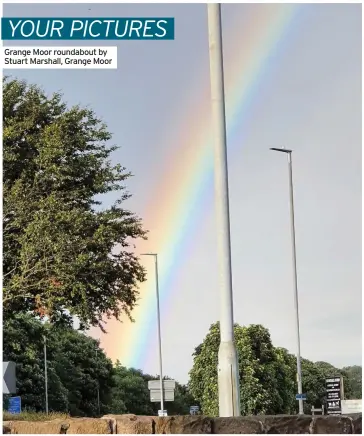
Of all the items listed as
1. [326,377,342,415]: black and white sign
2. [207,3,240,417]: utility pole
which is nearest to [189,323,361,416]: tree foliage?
[326,377,342,415]: black and white sign

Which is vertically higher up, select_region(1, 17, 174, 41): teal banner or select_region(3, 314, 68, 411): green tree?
select_region(1, 17, 174, 41): teal banner

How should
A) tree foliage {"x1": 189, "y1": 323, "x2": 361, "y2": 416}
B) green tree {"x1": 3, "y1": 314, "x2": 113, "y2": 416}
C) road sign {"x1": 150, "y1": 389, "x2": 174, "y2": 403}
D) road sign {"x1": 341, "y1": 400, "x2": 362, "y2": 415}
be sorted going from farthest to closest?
tree foliage {"x1": 189, "y1": 323, "x2": 361, "y2": 416} < green tree {"x1": 3, "y1": 314, "x2": 113, "y2": 416} < road sign {"x1": 150, "y1": 389, "x2": 174, "y2": 403} < road sign {"x1": 341, "y1": 400, "x2": 362, "y2": 415}

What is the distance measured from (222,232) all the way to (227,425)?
3.47 metres

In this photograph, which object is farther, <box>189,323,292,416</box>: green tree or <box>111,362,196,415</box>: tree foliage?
<box>111,362,196,415</box>: tree foliage

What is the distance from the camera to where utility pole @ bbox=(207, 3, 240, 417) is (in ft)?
43.7

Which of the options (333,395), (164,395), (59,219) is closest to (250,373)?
(164,395)

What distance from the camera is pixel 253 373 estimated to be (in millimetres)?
68812

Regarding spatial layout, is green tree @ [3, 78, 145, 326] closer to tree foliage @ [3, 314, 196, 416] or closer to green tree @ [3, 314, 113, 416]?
tree foliage @ [3, 314, 196, 416]

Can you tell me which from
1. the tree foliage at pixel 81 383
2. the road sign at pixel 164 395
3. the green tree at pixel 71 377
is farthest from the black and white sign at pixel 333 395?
the green tree at pixel 71 377

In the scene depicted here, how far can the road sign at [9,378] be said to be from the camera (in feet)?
52.5

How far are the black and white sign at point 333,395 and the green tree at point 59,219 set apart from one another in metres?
24.4

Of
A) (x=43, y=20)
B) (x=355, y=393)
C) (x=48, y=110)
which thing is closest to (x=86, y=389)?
(x=355, y=393)

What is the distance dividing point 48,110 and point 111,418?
20632 millimetres
